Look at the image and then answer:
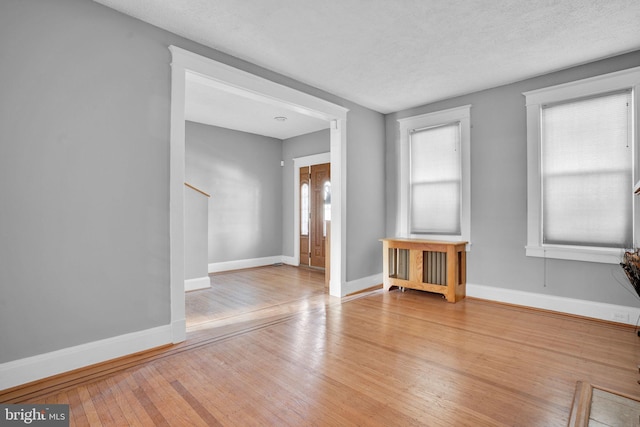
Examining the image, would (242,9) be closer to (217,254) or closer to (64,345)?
(64,345)

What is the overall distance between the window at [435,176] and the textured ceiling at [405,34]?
911mm

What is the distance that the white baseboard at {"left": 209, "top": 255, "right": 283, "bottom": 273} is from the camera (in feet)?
21.7

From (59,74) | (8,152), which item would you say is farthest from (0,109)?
(59,74)

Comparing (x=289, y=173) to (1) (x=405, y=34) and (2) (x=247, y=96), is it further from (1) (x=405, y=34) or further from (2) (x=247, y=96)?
(1) (x=405, y=34)

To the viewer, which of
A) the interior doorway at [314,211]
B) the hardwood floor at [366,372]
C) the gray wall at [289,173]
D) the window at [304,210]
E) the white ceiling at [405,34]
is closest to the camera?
the hardwood floor at [366,372]

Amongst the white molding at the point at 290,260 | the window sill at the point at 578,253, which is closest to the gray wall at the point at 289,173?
the white molding at the point at 290,260

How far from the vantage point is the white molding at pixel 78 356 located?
2.28 m

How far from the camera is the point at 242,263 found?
7031mm

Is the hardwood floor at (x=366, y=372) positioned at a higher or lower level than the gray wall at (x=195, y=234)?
lower

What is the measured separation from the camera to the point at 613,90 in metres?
3.57

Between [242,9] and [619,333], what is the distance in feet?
15.6

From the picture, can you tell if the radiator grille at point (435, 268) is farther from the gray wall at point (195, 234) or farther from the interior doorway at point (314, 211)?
the gray wall at point (195, 234)

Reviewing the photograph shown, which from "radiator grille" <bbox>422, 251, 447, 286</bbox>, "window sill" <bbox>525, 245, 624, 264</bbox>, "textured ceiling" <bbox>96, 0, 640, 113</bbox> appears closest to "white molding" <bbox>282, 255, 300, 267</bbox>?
"radiator grille" <bbox>422, 251, 447, 286</bbox>

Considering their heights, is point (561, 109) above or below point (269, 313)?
above
